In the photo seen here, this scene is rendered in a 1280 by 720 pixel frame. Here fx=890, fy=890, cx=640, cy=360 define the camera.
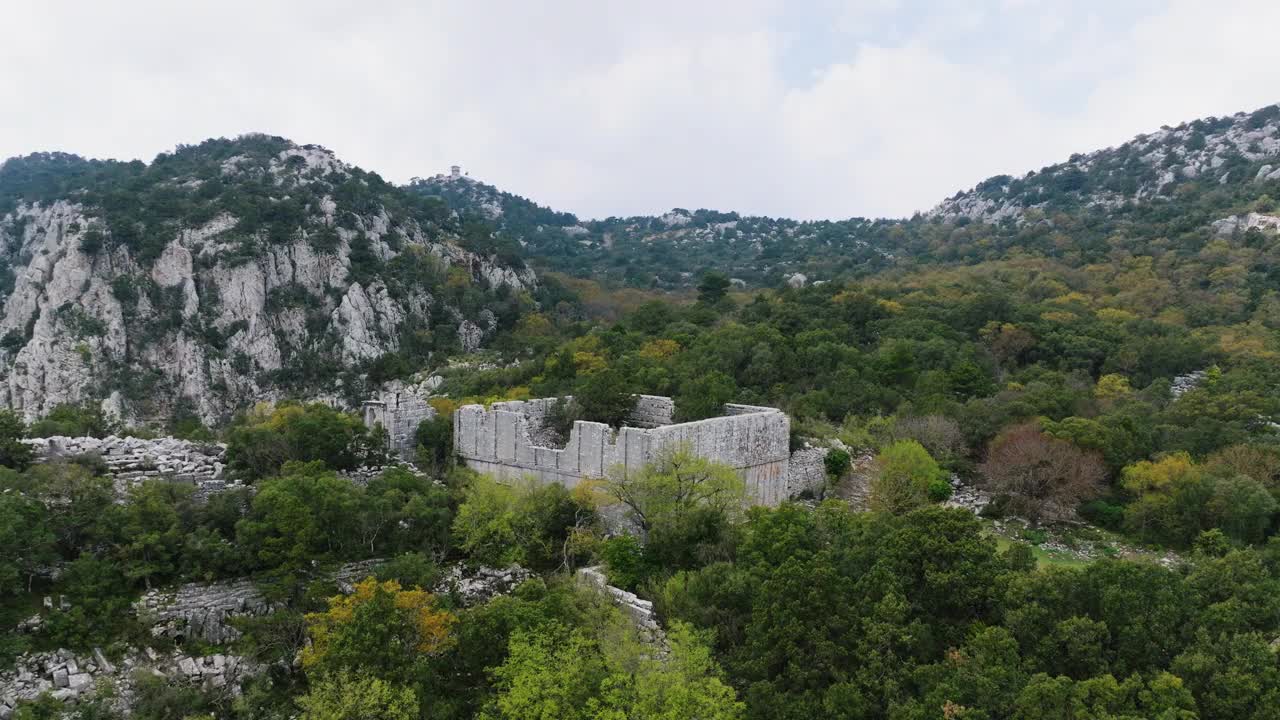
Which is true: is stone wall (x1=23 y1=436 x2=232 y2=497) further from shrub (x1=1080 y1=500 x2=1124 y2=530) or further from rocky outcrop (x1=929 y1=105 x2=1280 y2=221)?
rocky outcrop (x1=929 y1=105 x2=1280 y2=221)

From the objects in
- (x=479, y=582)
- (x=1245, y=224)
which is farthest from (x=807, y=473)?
(x=1245, y=224)

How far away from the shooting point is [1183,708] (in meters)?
10.9

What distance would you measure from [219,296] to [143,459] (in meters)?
44.3

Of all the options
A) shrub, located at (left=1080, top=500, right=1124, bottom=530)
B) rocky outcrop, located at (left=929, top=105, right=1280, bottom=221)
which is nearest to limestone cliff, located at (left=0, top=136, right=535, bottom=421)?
shrub, located at (left=1080, top=500, right=1124, bottom=530)

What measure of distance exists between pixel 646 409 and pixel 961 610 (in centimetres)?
1309

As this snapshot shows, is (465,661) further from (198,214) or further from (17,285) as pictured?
(17,285)

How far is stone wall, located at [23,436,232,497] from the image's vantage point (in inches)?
742

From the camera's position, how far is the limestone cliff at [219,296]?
5547 centimetres

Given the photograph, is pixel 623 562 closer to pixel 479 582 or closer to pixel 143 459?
pixel 479 582

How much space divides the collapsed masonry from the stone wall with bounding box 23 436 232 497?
6.08 meters

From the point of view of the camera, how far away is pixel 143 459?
64.7 feet

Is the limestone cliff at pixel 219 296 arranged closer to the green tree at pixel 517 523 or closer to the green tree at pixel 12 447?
the green tree at pixel 12 447

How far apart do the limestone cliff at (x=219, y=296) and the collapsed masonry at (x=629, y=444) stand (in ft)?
115

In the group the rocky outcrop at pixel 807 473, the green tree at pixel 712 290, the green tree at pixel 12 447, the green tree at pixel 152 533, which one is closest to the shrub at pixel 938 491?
the rocky outcrop at pixel 807 473
